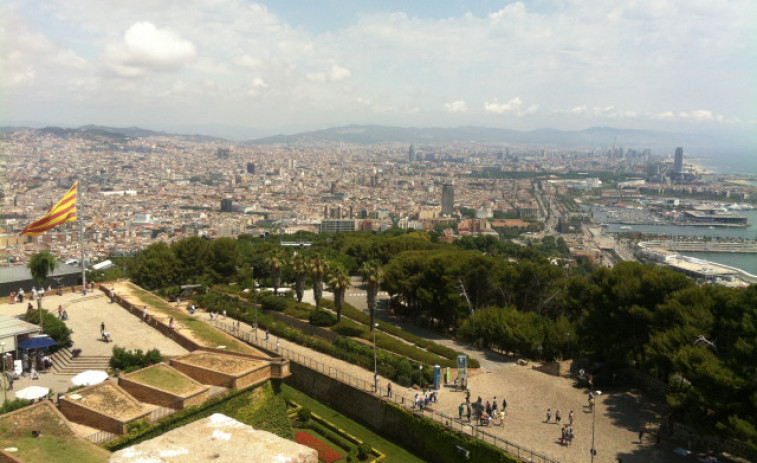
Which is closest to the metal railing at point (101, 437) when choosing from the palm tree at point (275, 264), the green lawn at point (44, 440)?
the green lawn at point (44, 440)

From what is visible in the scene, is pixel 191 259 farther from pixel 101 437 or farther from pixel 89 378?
pixel 101 437

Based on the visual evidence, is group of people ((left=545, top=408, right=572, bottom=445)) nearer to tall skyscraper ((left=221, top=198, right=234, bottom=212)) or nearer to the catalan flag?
the catalan flag

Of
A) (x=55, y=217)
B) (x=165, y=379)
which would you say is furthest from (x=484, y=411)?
(x=55, y=217)

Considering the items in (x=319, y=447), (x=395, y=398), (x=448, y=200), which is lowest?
(x=448, y=200)

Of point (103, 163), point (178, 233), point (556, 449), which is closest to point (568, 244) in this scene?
point (178, 233)

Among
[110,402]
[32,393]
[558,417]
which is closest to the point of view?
[32,393]

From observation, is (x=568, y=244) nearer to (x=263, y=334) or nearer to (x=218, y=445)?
(x=263, y=334)

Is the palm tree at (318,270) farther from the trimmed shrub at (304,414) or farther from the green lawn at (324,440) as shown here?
the green lawn at (324,440)
